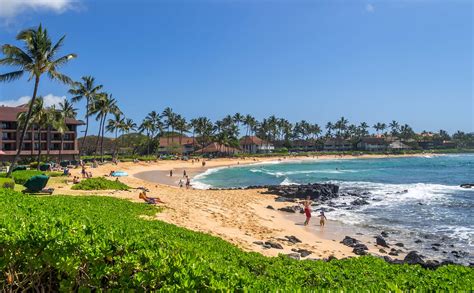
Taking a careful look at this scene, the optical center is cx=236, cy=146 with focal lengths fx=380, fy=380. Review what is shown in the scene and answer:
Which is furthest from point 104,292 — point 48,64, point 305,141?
point 305,141

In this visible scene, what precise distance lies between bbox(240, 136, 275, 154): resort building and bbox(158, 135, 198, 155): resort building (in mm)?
19476

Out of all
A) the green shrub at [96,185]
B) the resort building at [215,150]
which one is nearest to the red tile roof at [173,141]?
the resort building at [215,150]

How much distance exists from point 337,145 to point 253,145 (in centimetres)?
4447

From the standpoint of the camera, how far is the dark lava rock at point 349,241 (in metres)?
18.9

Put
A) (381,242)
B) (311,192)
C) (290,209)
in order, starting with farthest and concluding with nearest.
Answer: (311,192), (290,209), (381,242)

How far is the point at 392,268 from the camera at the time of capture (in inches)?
317

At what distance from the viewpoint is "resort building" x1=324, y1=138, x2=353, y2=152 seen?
16700 cm

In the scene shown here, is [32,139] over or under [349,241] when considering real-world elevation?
over

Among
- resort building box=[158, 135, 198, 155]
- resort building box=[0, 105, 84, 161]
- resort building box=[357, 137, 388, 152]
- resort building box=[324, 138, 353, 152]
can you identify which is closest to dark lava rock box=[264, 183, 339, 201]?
resort building box=[0, 105, 84, 161]

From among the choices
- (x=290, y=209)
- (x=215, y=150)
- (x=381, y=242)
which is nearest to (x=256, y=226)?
(x=381, y=242)

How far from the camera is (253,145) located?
144 m

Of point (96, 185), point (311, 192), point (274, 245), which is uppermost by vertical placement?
point (96, 185)

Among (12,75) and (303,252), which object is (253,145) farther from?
(303,252)

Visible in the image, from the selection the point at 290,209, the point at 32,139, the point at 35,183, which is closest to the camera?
the point at 35,183
